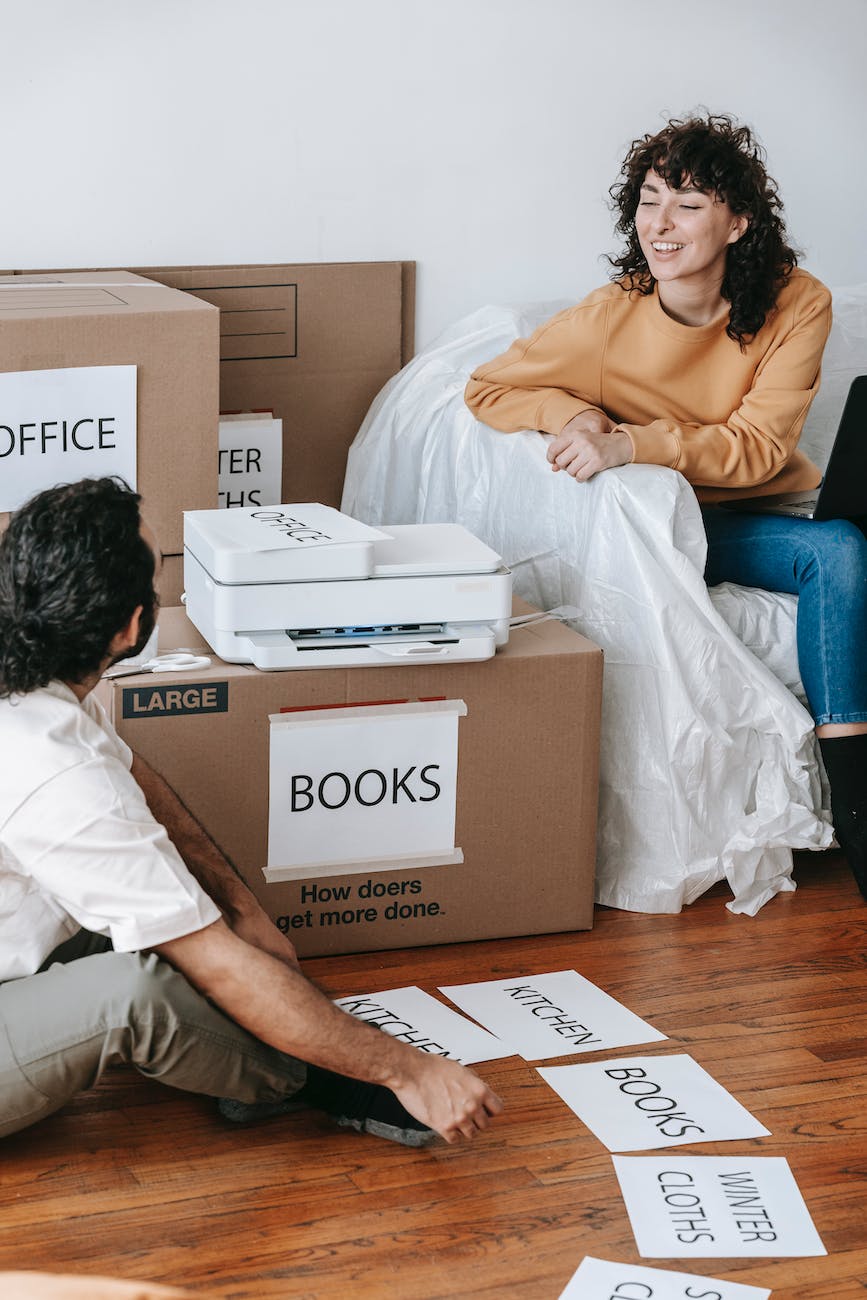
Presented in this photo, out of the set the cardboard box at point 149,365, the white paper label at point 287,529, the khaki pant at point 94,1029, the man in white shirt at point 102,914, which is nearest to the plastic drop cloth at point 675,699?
the white paper label at point 287,529

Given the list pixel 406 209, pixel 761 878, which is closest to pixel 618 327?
pixel 406 209

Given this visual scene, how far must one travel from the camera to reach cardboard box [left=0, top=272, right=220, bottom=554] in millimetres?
2182

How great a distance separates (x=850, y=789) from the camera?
7.32 ft

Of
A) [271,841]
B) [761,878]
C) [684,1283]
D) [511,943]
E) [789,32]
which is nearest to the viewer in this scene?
[684,1283]

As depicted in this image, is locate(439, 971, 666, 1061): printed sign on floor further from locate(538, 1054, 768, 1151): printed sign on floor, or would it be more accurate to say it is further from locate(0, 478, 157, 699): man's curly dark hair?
locate(0, 478, 157, 699): man's curly dark hair

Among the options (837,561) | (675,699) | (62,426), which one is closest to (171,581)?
(62,426)

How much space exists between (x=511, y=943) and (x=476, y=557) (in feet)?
1.79

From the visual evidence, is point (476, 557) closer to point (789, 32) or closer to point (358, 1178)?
point (358, 1178)

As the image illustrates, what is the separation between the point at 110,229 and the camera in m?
2.68

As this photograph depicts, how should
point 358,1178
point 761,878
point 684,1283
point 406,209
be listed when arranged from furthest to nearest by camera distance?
point 406,209, point 761,878, point 358,1178, point 684,1283

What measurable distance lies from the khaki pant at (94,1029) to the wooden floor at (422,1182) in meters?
0.12

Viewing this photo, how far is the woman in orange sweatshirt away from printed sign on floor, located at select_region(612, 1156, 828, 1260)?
763mm

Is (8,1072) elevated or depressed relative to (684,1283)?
elevated

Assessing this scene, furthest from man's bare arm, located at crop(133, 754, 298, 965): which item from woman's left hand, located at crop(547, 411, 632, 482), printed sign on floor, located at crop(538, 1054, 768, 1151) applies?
woman's left hand, located at crop(547, 411, 632, 482)
